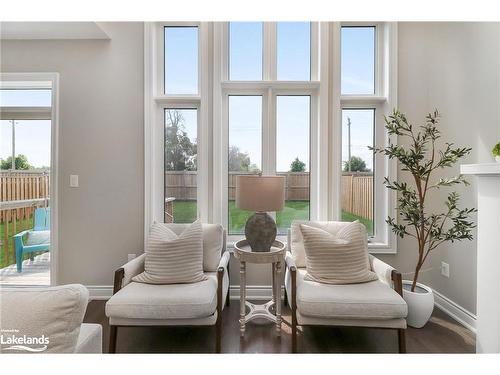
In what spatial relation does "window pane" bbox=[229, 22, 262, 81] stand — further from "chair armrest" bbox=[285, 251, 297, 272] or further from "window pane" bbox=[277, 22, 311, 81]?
"chair armrest" bbox=[285, 251, 297, 272]

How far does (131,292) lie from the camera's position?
1.88m

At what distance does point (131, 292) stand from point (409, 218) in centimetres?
221

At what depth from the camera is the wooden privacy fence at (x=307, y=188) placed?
2.90 metres

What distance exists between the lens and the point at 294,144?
2871mm

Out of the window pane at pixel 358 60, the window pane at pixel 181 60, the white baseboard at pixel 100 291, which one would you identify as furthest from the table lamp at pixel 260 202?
the white baseboard at pixel 100 291

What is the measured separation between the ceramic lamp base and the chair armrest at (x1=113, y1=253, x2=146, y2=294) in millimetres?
910

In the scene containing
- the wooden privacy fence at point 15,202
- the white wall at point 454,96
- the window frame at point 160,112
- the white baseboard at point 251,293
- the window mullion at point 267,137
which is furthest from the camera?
the wooden privacy fence at point 15,202

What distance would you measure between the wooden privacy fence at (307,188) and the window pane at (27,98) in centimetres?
175

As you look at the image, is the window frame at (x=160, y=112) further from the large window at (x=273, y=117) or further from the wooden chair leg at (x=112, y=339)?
the wooden chair leg at (x=112, y=339)

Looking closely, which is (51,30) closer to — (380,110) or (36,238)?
(36,238)

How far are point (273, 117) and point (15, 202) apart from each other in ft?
10.9
